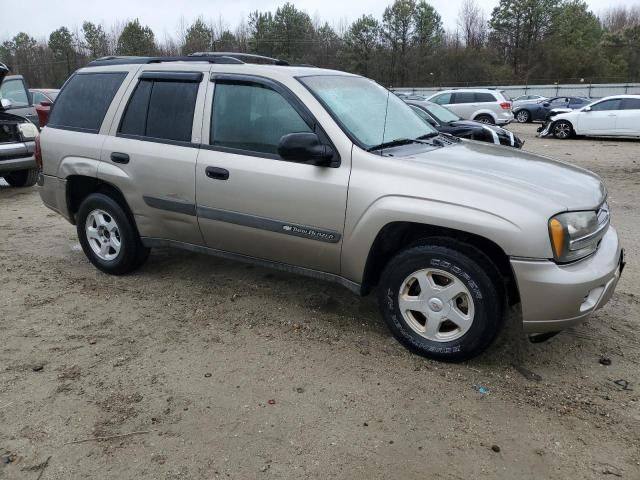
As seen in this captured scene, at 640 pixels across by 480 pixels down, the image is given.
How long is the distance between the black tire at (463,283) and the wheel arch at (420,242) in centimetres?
4

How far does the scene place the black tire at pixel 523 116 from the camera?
2808cm

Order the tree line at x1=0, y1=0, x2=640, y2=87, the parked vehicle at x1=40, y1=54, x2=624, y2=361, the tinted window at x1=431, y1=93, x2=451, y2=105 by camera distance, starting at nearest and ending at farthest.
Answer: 1. the parked vehicle at x1=40, y1=54, x2=624, y2=361
2. the tinted window at x1=431, y1=93, x2=451, y2=105
3. the tree line at x1=0, y1=0, x2=640, y2=87

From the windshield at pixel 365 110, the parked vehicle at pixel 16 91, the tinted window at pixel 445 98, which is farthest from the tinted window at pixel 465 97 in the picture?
the windshield at pixel 365 110

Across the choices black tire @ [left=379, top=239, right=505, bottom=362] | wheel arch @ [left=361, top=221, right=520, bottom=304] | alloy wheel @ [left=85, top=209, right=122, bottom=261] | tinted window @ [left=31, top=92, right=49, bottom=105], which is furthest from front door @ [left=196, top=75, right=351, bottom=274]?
tinted window @ [left=31, top=92, right=49, bottom=105]

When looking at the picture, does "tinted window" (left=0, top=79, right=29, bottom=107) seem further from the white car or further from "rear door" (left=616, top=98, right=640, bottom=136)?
"rear door" (left=616, top=98, right=640, bottom=136)

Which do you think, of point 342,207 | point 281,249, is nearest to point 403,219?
point 342,207

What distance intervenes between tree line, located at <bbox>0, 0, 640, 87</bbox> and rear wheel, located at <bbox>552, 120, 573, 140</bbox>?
42522mm

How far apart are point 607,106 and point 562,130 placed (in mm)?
1513

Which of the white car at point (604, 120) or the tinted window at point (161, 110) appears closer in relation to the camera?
the tinted window at point (161, 110)

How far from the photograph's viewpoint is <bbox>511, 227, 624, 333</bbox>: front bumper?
295 centimetres

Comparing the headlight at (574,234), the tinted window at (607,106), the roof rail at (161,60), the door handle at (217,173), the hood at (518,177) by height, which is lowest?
the headlight at (574,234)

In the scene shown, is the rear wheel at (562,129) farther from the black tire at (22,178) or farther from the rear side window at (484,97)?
the black tire at (22,178)

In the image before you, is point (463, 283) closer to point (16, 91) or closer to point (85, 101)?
point (85, 101)

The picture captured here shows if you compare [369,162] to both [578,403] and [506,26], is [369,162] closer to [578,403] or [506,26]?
[578,403]
